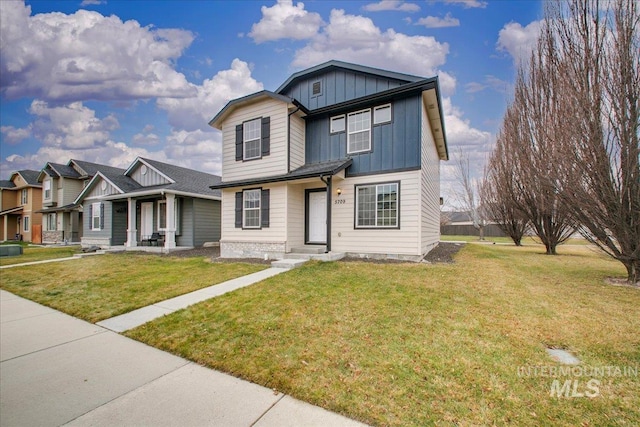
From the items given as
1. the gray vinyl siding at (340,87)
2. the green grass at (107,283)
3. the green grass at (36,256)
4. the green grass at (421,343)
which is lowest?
the green grass at (36,256)

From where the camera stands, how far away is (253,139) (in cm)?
1173

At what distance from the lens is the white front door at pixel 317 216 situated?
1089 cm

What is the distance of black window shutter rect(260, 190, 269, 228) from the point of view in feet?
35.9

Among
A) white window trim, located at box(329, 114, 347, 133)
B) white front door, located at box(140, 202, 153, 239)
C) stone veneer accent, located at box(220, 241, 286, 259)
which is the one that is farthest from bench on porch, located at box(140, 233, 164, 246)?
white window trim, located at box(329, 114, 347, 133)

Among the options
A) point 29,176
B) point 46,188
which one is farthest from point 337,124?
point 29,176

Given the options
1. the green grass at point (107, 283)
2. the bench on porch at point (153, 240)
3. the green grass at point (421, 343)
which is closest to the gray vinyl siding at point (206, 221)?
the bench on porch at point (153, 240)

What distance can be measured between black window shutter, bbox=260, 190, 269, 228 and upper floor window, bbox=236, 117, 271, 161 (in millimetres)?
1738

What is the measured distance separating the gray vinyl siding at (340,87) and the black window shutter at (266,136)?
1.89m

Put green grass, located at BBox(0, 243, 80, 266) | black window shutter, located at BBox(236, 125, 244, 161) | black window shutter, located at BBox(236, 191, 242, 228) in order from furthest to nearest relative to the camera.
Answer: green grass, located at BBox(0, 243, 80, 266) < black window shutter, located at BBox(236, 125, 244, 161) < black window shutter, located at BBox(236, 191, 242, 228)

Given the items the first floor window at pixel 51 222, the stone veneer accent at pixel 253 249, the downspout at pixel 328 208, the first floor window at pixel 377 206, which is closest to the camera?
the first floor window at pixel 377 206

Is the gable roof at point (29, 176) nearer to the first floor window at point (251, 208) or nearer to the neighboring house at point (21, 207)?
the neighboring house at point (21, 207)

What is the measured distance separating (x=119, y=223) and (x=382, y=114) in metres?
18.6

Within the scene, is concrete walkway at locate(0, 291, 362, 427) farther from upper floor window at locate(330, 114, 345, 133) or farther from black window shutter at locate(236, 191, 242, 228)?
upper floor window at locate(330, 114, 345, 133)

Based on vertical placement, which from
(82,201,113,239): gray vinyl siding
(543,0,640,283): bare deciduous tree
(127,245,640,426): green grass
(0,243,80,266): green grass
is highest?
(543,0,640,283): bare deciduous tree
